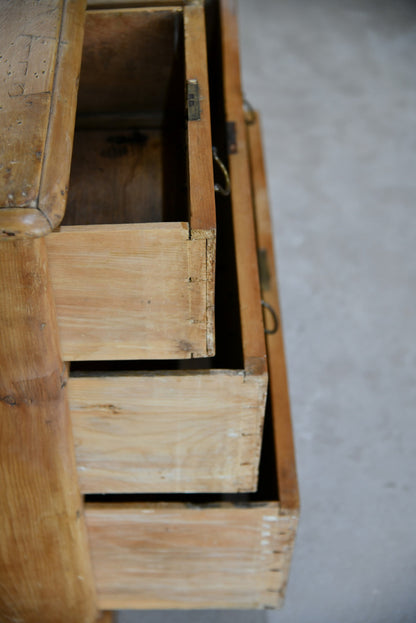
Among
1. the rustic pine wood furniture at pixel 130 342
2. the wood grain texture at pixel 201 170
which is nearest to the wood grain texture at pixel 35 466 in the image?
the rustic pine wood furniture at pixel 130 342

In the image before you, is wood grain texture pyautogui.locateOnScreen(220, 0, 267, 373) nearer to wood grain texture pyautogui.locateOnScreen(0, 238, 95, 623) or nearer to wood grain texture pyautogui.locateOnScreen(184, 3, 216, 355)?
wood grain texture pyautogui.locateOnScreen(184, 3, 216, 355)

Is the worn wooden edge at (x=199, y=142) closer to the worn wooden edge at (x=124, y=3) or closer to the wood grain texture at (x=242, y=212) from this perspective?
the worn wooden edge at (x=124, y=3)

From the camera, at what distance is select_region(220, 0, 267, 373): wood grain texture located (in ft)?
2.59

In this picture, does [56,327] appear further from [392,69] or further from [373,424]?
[392,69]

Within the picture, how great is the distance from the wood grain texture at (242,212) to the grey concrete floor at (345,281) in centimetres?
56

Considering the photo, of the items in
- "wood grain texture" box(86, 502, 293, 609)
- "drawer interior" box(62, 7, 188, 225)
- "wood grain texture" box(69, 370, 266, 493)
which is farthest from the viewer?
"drawer interior" box(62, 7, 188, 225)

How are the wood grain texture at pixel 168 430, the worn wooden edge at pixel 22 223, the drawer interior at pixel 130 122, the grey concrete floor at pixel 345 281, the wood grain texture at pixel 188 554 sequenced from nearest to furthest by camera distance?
1. the worn wooden edge at pixel 22 223
2. the wood grain texture at pixel 168 430
3. the wood grain texture at pixel 188 554
4. the drawer interior at pixel 130 122
5. the grey concrete floor at pixel 345 281

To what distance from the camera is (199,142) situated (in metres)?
0.73

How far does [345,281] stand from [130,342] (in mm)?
957

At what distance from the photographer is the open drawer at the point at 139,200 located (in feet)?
2.15

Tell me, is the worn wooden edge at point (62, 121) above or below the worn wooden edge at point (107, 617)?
above

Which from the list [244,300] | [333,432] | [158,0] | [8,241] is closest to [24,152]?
[8,241]

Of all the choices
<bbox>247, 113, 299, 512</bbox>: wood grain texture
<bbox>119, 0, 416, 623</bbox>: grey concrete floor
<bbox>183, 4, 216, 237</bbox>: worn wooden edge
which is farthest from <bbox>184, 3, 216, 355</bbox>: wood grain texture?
<bbox>119, 0, 416, 623</bbox>: grey concrete floor

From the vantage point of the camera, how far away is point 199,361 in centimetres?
107
